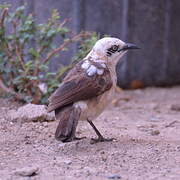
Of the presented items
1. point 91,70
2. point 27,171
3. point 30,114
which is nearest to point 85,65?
point 91,70


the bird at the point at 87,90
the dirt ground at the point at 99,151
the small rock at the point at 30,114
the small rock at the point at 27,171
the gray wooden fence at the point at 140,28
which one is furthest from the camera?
the gray wooden fence at the point at 140,28

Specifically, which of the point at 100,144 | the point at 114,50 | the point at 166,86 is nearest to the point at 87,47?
the point at 114,50

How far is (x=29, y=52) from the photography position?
6223 mm

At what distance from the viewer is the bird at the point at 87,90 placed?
14.8ft

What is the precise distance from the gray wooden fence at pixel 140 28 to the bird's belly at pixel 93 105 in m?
2.99

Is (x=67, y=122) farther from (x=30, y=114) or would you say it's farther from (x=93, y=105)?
(x=30, y=114)

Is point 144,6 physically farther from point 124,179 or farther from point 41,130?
point 124,179

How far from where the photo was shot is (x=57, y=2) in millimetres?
7676

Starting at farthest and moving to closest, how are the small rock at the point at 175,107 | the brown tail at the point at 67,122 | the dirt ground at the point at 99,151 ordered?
the small rock at the point at 175,107 < the brown tail at the point at 67,122 < the dirt ground at the point at 99,151

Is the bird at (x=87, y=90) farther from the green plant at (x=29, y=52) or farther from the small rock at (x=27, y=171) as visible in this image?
the green plant at (x=29, y=52)

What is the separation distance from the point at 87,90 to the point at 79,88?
0.07m

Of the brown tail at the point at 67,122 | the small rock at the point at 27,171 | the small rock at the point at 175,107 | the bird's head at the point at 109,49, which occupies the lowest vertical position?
the small rock at the point at 175,107

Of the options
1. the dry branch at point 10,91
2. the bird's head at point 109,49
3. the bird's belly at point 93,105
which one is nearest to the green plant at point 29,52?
the dry branch at point 10,91

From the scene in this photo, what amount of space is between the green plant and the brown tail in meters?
1.43
